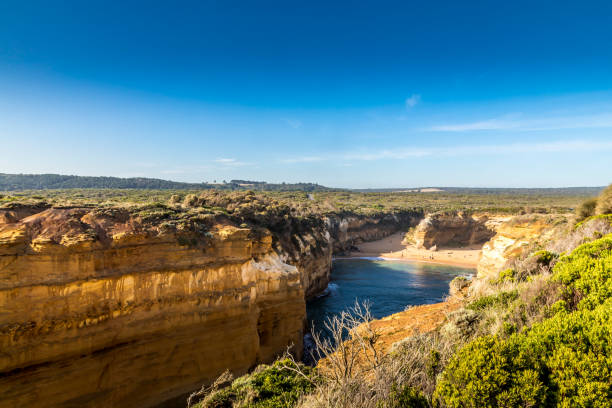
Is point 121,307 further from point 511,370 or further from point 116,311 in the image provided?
point 511,370

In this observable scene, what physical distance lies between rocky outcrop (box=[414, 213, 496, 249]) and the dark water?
951 centimetres

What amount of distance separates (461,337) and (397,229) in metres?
59.7

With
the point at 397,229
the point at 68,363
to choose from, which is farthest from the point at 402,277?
the point at 68,363

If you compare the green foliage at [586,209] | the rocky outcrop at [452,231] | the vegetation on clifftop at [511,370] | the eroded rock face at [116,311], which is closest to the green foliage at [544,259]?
the vegetation on clifftop at [511,370]

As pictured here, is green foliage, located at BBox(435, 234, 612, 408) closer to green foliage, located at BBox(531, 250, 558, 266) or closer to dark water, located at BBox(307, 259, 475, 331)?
green foliage, located at BBox(531, 250, 558, 266)

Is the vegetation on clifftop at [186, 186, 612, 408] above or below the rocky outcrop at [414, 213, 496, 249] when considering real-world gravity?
above

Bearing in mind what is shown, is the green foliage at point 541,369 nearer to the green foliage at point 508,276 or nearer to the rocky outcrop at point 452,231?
Result: the green foliage at point 508,276

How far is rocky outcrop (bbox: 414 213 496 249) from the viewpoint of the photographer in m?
54.0

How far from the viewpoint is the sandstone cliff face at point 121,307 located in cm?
1075

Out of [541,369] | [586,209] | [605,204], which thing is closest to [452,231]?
[586,209]

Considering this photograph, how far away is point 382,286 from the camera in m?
34.0

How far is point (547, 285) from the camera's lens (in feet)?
23.9

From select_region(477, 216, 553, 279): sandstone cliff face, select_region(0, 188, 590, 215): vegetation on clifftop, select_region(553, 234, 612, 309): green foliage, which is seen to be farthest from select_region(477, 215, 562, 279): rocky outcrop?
select_region(553, 234, 612, 309): green foliage

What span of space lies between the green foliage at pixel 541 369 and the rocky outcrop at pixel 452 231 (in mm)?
51601
